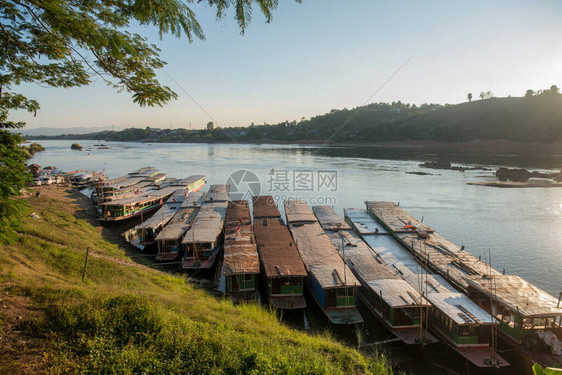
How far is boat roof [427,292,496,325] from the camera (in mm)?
13023

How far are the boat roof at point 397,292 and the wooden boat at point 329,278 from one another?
103 centimetres

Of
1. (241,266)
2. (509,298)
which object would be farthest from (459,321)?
(241,266)

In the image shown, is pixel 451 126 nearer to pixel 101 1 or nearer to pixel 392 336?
pixel 392 336

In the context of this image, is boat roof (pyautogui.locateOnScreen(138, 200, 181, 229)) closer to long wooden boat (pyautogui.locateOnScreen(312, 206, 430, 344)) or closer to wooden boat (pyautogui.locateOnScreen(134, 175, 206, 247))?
wooden boat (pyautogui.locateOnScreen(134, 175, 206, 247))

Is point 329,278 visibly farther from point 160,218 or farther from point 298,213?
point 160,218

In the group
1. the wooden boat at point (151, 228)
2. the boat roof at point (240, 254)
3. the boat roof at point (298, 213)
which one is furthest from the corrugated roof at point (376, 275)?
the wooden boat at point (151, 228)

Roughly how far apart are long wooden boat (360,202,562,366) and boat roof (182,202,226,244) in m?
14.0

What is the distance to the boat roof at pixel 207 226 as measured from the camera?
69.7 feet

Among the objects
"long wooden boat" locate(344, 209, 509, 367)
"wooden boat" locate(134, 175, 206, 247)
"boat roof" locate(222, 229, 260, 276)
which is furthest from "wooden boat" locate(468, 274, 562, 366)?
"wooden boat" locate(134, 175, 206, 247)

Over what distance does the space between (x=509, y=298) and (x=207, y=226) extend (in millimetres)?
19061

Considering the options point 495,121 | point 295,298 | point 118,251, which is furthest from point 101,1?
point 495,121

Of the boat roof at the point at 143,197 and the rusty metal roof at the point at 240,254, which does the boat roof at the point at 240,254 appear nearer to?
the rusty metal roof at the point at 240,254

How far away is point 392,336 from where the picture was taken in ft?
50.2

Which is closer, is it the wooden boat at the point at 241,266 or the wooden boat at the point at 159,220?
the wooden boat at the point at 241,266
